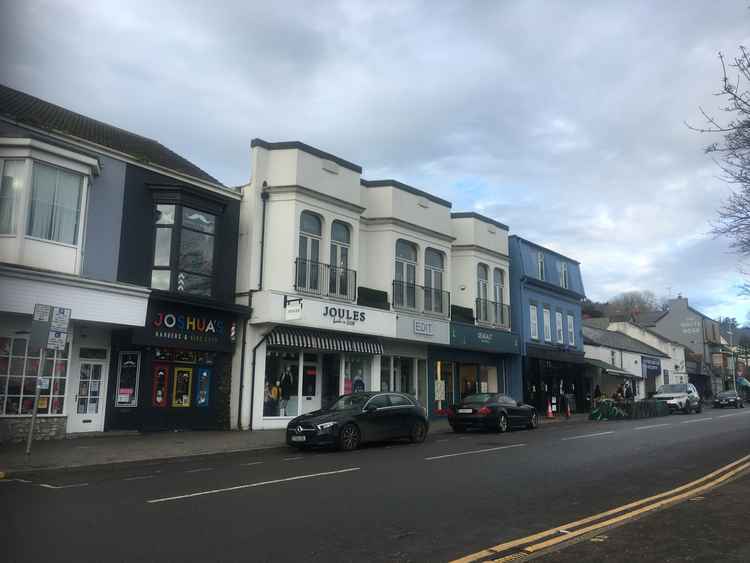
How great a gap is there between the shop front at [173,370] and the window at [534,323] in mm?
18792

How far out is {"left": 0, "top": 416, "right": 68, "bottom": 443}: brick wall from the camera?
592 inches

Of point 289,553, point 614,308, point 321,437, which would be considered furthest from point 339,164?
point 614,308

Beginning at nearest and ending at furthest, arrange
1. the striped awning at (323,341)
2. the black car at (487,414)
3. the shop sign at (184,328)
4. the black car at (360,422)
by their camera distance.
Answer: the black car at (360,422) → the shop sign at (184,328) → the striped awning at (323,341) → the black car at (487,414)

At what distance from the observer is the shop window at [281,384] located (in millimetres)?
20703

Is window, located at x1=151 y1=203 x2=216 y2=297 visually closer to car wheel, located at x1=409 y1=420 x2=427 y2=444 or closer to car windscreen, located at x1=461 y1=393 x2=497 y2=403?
car wheel, located at x1=409 y1=420 x2=427 y2=444

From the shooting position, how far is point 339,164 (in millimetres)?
23266

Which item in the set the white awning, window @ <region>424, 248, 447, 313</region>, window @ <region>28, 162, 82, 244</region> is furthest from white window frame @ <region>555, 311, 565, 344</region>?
window @ <region>28, 162, 82, 244</region>

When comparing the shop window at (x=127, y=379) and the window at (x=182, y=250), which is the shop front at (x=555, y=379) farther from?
the shop window at (x=127, y=379)

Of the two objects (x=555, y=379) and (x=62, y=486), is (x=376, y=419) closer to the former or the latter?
(x=62, y=486)

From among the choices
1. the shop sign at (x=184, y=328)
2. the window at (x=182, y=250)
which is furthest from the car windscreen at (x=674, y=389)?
the window at (x=182, y=250)

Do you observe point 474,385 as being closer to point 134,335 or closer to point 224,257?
point 224,257

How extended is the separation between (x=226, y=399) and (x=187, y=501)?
1162 centimetres

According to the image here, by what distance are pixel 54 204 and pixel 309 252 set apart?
843 centimetres

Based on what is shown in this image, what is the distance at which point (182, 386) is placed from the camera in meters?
19.0
